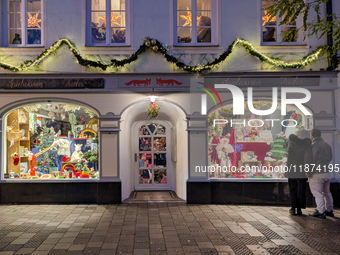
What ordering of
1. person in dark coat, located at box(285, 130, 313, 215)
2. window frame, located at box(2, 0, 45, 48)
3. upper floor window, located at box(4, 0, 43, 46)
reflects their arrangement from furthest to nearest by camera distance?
1. upper floor window, located at box(4, 0, 43, 46)
2. window frame, located at box(2, 0, 45, 48)
3. person in dark coat, located at box(285, 130, 313, 215)

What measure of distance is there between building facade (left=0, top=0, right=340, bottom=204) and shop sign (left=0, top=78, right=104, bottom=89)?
0.03 m

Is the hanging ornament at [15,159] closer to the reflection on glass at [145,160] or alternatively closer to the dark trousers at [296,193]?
the reflection on glass at [145,160]

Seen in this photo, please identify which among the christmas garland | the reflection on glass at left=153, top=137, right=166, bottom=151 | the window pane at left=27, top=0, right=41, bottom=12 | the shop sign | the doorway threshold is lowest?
the doorway threshold

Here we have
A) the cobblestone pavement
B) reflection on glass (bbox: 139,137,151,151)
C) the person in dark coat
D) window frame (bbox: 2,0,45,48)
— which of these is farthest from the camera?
reflection on glass (bbox: 139,137,151,151)

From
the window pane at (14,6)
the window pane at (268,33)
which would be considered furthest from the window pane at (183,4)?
the window pane at (14,6)

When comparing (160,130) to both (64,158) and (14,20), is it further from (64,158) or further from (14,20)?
(14,20)

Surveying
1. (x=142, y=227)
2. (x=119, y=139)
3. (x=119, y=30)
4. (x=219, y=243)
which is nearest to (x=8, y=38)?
(x=119, y=30)

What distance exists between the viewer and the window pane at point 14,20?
27.9 ft

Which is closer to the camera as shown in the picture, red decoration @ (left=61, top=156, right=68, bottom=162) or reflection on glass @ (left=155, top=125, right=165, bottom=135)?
red decoration @ (left=61, top=156, right=68, bottom=162)

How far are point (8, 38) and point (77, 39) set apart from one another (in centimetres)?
211

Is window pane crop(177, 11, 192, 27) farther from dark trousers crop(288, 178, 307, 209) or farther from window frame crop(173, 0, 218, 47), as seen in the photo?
dark trousers crop(288, 178, 307, 209)

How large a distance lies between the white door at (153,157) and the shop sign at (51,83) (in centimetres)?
343

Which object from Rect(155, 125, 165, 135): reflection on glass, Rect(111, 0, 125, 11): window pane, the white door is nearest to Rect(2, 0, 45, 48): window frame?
Rect(111, 0, 125, 11): window pane

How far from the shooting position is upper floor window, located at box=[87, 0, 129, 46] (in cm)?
841
